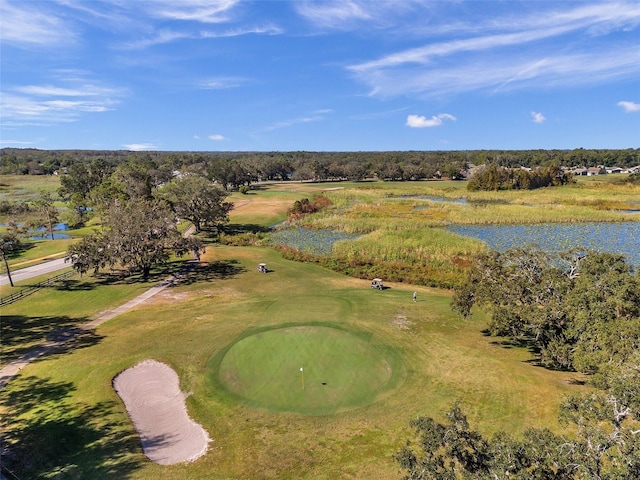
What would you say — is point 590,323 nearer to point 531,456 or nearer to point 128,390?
point 531,456

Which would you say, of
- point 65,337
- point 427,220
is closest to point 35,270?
point 65,337

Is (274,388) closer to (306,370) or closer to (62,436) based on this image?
(306,370)

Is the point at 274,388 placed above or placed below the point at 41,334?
above

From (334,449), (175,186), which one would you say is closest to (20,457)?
(334,449)

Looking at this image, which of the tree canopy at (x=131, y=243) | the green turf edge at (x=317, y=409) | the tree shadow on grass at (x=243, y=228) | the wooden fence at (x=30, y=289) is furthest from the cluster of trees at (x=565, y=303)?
the tree shadow on grass at (x=243, y=228)

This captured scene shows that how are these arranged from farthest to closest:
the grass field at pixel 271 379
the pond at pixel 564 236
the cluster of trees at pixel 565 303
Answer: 1. the pond at pixel 564 236
2. the cluster of trees at pixel 565 303
3. the grass field at pixel 271 379

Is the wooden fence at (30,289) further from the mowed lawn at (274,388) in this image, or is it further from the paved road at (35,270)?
the paved road at (35,270)

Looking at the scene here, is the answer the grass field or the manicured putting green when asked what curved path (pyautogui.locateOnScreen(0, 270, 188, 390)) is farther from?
the manicured putting green

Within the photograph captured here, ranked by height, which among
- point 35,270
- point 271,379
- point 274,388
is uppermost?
point 35,270
